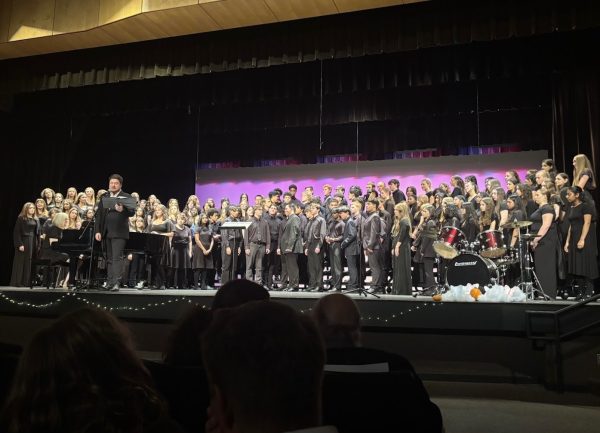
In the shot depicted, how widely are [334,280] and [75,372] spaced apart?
25.5ft

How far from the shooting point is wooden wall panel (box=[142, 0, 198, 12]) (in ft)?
24.6

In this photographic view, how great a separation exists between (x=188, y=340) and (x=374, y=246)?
652cm

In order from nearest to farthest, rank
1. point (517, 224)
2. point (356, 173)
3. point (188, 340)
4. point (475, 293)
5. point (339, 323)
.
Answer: point (188, 340), point (339, 323), point (475, 293), point (517, 224), point (356, 173)

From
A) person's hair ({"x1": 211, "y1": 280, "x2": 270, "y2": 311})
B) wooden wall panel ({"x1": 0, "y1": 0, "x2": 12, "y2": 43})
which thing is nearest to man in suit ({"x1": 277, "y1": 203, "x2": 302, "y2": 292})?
wooden wall panel ({"x1": 0, "y1": 0, "x2": 12, "y2": 43})

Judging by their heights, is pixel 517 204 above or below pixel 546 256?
above

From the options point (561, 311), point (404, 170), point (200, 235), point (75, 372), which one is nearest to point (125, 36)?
point (200, 235)

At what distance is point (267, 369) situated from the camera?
38.4 inches

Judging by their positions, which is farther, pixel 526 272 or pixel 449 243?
pixel 449 243

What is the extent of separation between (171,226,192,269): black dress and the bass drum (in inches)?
192

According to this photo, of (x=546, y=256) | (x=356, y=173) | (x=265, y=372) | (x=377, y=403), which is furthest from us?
(x=356, y=173)

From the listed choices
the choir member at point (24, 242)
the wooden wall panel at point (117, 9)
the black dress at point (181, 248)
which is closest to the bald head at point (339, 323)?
the wooden wall panel at point (117, 9)

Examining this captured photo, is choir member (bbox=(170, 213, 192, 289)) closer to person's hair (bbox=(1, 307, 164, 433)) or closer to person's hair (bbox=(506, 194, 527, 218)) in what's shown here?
person's hair (bbox=(506, 194, 527, 218))

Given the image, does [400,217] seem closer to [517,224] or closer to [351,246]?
[351,246]

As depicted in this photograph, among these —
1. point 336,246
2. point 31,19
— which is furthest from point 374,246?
point 31,19
